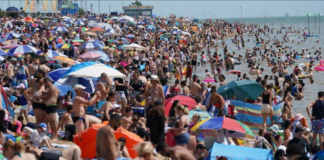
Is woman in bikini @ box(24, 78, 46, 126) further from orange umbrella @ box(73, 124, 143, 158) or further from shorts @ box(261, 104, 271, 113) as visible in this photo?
shorts @ box(261, 104, 271, 113)

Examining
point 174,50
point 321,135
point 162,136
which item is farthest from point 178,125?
point 174,50

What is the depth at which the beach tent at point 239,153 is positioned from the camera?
7.27 metres

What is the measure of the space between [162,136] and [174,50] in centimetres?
2317

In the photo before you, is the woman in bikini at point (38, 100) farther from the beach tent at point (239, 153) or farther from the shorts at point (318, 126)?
the shorts at point (318, 126)

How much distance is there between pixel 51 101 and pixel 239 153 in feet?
11.8

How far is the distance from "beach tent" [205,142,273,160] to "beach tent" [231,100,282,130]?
5253 mm

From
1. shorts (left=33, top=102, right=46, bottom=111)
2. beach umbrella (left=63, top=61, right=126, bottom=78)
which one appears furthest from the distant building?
shorts (left=33, top=102, right=46, bottom=111)

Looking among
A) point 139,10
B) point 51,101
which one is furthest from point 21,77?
point 139,10

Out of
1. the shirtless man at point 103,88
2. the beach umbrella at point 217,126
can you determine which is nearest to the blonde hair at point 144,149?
the beach umbrella at point 217,126

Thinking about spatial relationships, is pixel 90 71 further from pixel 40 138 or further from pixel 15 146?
pixel 15 146

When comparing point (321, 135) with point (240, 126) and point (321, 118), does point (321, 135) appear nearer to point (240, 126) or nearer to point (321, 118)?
point (321, 118)

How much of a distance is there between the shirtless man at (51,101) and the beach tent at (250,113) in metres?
5.17

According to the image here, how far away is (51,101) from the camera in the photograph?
9055 millimetres

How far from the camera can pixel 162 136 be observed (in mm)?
8312
